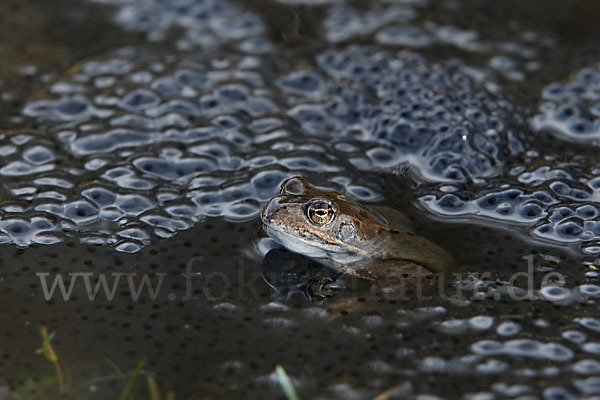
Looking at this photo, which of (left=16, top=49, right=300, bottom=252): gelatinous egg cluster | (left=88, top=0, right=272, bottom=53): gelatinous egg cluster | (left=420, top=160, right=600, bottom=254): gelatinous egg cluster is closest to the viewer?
(left=420, top=160, right=600, bottom=254): gelatinous egg cluster

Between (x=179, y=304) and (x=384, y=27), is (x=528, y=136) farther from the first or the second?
(x=179, y=304)

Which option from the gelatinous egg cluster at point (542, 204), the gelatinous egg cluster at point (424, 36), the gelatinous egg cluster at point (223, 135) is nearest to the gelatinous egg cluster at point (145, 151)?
the gelatinous egg cluster at point (223, 135)

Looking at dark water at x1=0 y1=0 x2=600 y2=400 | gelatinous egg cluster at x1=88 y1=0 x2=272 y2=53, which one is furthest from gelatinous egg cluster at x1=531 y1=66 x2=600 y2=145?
gelatinous egg cluster at x1=88 y1=0 x2=272 y2=53

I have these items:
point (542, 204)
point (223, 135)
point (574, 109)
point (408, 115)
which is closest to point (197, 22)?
point (223, 135)

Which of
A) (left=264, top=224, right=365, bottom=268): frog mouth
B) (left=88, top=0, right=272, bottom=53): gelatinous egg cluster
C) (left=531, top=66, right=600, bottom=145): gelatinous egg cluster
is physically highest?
(left=88, top=0, right=272, bottom=53): gelatinous egg cluster

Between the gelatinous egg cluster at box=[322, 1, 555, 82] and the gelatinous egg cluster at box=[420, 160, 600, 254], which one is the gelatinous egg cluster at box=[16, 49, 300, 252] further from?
the gelatinous egg cluster at box=[322, 1, 555, 82]

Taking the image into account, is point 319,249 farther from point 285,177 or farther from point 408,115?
point 408,115
